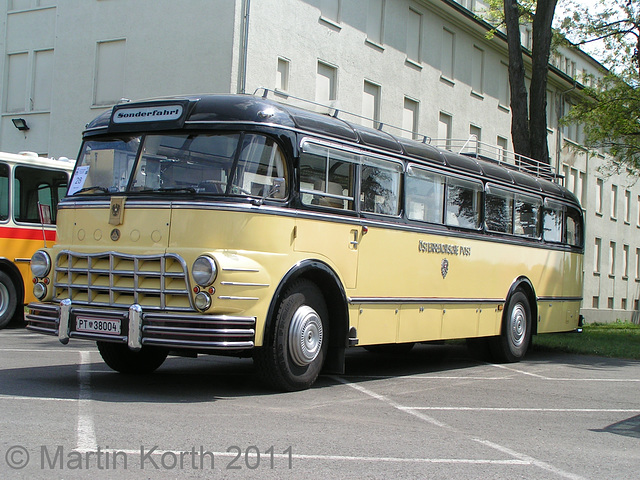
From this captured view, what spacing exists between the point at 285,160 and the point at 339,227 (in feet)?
3.73

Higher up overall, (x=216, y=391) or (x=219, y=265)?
(x=219, y=265)

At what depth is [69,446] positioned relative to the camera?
578 cm

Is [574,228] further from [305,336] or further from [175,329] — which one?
[175,329]

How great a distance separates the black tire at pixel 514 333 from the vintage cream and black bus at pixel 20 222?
7.86 meters

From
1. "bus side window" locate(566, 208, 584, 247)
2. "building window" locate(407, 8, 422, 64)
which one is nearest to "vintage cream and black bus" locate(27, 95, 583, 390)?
"bus side window" locate(566, 208, 584, 247)

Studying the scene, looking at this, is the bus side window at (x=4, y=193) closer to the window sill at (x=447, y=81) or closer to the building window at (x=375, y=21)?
the building window at (x=375, y=21)

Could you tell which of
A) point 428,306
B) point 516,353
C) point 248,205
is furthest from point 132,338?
point 516,353

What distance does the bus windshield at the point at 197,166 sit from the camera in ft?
27.9

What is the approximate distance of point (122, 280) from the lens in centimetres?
847

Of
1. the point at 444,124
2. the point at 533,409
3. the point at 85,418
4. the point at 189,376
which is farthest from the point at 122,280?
the point at 444,124

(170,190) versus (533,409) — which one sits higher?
(170,190)

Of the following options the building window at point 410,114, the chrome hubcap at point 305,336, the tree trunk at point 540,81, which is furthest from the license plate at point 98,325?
the building window at point 410,114

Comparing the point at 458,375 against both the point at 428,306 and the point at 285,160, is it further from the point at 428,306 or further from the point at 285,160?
the point at 285,160

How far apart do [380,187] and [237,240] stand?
2733 millimetres
